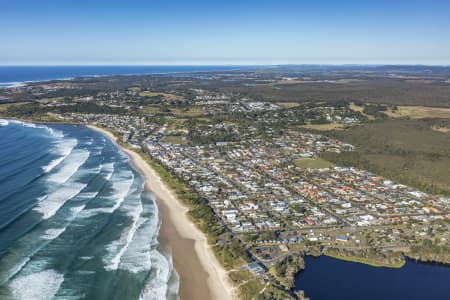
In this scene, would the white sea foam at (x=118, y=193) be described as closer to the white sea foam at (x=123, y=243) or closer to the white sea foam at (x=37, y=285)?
the white sea foam at (x=123, y=243)

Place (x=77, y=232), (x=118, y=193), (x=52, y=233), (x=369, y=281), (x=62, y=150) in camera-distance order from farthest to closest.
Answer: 1. (x=62, y=150)
2. (x=118, y=193)
3. (x=77, y=232)
4. (x=52, y=233)
5. (x=369, y=281)

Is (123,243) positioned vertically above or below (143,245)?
above

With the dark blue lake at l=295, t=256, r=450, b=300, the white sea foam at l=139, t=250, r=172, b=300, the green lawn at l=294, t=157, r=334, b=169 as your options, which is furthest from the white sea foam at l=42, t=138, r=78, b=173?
the dark blue lake at l=295, t=256, r=450, b=300

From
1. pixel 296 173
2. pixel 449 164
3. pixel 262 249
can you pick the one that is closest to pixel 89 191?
pixel 262 249

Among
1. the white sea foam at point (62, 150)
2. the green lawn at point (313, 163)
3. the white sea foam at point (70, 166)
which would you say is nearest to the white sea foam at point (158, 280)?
the white sea foam at point (70, 166)

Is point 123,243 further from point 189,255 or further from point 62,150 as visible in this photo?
point 62,150

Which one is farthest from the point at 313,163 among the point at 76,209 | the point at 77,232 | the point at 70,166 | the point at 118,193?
the point at 77,232
